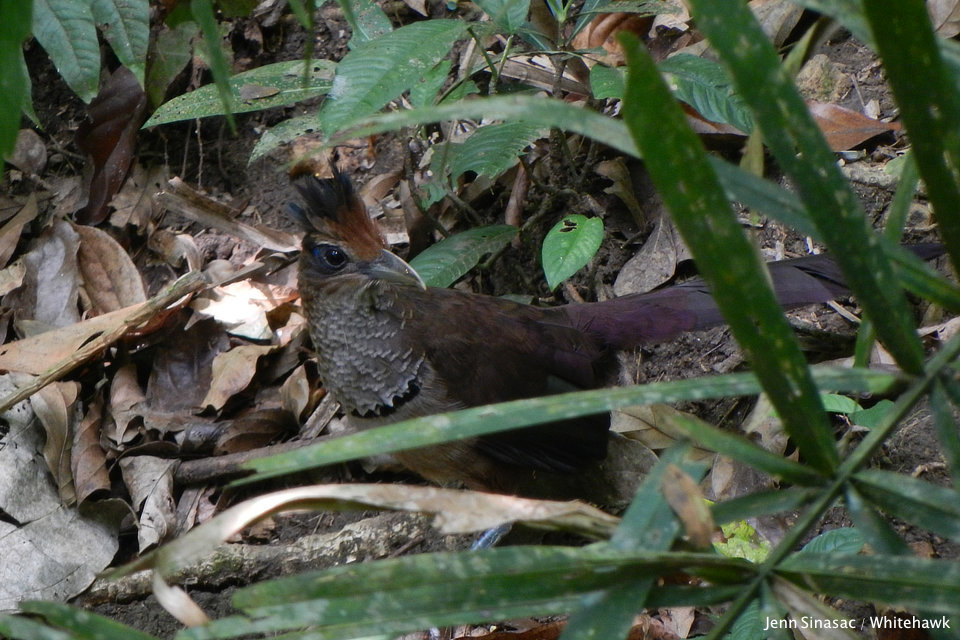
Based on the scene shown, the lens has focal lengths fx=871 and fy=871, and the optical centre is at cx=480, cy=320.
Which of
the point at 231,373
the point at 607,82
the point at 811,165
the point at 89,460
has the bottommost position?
the point at 89,460

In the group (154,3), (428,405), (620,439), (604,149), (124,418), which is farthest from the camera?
(154,3)

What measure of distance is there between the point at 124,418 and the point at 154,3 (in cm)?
217

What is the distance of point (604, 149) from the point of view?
166 inches

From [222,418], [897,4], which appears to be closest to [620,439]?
[222,418]

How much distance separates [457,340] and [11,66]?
2240 mm

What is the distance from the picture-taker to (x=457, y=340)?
3.44m

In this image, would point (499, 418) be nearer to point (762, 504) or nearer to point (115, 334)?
point (762, 504)

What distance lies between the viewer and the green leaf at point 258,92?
3.54m

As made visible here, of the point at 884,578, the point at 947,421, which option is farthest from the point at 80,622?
the point at 947,421

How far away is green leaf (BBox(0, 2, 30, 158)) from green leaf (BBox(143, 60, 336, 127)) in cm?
212

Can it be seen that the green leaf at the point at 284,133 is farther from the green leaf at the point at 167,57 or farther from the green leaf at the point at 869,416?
the green leaf at the point at 869,416

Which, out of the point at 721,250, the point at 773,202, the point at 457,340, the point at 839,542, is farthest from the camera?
the point at 457,340

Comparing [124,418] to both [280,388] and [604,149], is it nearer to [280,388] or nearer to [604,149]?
[280,388]

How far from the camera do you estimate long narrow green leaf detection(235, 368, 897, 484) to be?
3.97ft
